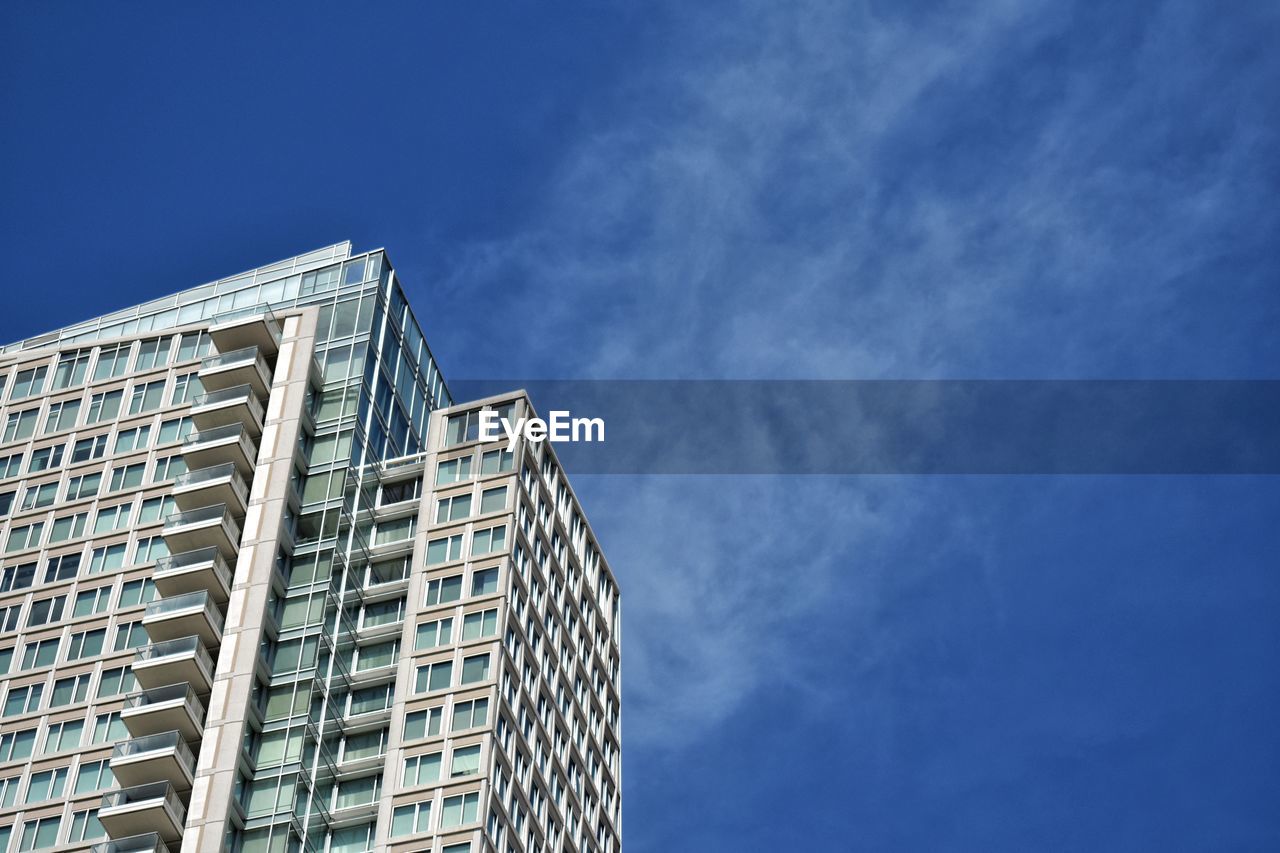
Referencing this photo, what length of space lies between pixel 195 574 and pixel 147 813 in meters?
13.4

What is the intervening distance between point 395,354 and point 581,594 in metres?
17.5

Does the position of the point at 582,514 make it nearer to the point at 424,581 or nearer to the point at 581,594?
the point at 581,594

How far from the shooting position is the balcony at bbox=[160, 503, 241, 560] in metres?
108

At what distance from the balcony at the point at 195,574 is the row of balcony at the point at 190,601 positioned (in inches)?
2.0

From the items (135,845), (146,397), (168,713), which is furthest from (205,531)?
(135,845)

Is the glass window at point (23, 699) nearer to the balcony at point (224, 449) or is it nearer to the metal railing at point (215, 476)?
the metal railing at point (215, 476)

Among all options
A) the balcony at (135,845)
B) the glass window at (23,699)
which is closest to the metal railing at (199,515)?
the glass window at (23,699)

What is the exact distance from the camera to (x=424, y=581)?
359 ft

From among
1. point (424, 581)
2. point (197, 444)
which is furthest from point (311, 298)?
point (424, 581)

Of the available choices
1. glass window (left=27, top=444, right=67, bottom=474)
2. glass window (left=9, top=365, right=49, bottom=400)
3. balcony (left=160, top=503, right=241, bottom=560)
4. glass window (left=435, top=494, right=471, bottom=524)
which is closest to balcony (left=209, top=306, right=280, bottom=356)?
glass window (left=27, top=444, right=67, bottom=474)

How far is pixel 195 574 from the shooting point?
10650 centimetres

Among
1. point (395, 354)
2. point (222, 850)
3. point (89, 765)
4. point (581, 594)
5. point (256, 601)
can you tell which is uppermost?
point (395, 354)

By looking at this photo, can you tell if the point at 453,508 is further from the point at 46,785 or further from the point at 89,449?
the point at 46,785

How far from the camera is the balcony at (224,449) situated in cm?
11269
